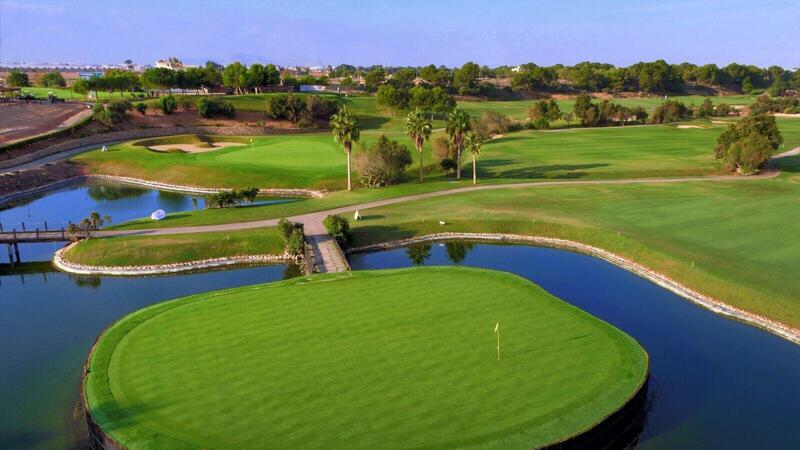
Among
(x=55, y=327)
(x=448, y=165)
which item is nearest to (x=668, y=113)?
(x=448, y=165)

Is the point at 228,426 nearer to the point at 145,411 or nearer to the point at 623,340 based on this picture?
the point at 145,411

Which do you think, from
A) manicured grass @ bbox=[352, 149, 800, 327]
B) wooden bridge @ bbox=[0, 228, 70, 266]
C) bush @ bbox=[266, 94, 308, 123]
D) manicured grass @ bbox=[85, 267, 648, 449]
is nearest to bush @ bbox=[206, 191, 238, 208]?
wooden bridge @ bbox=[0, 228, 70, 266]

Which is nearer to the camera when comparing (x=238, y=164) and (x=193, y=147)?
(x=238, y=164)

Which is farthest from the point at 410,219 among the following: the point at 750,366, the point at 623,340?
the point at 750,366

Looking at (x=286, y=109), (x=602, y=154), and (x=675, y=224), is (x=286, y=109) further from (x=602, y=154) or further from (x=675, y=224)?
(x=675, y=224)

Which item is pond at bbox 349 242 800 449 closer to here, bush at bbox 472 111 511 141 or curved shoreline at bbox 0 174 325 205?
curved shoreline at bbox 0 174 325 205

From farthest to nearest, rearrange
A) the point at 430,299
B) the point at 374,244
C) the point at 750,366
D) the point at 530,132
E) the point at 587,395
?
1. the point at 530,132
2. the point at 374,244
3. the point at 430,299
4. the point at 750,366
5. the point at 587,395

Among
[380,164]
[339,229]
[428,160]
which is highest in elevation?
[380,164]
